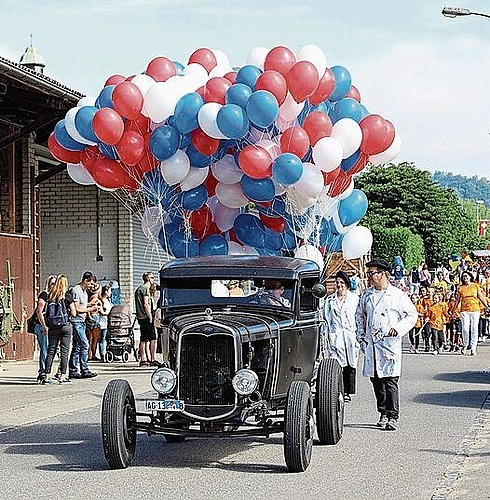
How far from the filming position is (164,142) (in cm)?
1524

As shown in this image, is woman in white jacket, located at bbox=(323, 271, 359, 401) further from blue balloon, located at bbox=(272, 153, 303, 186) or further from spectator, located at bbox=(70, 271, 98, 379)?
spectator, located at bbox=(70, 271, 98, 379)

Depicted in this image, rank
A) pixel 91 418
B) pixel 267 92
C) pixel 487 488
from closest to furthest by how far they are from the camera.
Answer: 1. pixel 487 488
2. pixel 91 418
3. pixel 267 92

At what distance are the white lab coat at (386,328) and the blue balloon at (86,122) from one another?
17.4 ft

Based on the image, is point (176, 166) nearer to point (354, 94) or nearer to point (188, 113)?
point (188, 113)

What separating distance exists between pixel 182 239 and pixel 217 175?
→ 1.29 m

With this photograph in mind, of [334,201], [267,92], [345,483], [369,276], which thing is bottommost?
[345,483]

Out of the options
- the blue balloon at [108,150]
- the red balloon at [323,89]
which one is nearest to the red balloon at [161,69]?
the blue balloon at [108,150]

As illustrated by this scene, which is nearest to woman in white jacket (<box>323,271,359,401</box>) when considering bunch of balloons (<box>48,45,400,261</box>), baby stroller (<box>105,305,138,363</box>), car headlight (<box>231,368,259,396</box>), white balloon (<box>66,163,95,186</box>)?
bunch of balloons (<box>48,45,400,261</box>)

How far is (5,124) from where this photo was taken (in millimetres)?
21719

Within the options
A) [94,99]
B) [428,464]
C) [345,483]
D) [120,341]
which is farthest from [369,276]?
[120,341]

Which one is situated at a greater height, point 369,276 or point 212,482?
point 369,276

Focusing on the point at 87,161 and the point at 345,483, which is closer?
the point at 345,483

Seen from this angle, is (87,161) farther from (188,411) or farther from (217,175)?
(188,411)

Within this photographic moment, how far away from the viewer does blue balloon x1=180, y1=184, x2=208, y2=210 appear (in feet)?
52.1
